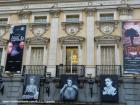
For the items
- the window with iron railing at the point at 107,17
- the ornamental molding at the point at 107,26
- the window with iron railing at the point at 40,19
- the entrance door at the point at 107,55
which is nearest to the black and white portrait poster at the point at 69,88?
the entrance door at the point at 107,55

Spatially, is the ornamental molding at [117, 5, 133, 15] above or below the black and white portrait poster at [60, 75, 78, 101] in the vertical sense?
above

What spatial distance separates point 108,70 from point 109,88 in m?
1.42

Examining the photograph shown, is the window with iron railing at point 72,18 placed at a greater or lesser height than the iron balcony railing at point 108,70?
greater

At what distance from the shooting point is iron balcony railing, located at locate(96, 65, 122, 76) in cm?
2166

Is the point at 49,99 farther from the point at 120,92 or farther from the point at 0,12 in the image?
the point at 0,12

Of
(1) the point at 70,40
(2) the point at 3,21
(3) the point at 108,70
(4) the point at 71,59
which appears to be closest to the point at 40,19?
(2) the point at 3,21

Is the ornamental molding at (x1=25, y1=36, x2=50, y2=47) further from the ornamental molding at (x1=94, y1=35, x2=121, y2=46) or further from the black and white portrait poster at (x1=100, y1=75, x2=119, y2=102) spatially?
the black and white portrait poster at (x1=100, y1=75, x2=119, y2=102)

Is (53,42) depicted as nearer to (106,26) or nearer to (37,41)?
(37,41)

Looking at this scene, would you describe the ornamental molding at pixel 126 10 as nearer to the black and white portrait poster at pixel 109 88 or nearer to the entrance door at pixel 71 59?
the entrance door at pixel 71 59

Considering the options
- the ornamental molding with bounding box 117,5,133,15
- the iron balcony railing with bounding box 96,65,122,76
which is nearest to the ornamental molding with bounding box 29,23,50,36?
the iron balcony railing with bounding box 96,65,122,76

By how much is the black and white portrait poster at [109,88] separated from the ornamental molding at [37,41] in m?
4.94

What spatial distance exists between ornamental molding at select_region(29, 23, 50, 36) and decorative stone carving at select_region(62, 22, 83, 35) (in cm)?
136

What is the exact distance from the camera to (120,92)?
21.0 m

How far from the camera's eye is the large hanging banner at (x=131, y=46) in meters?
21.8
